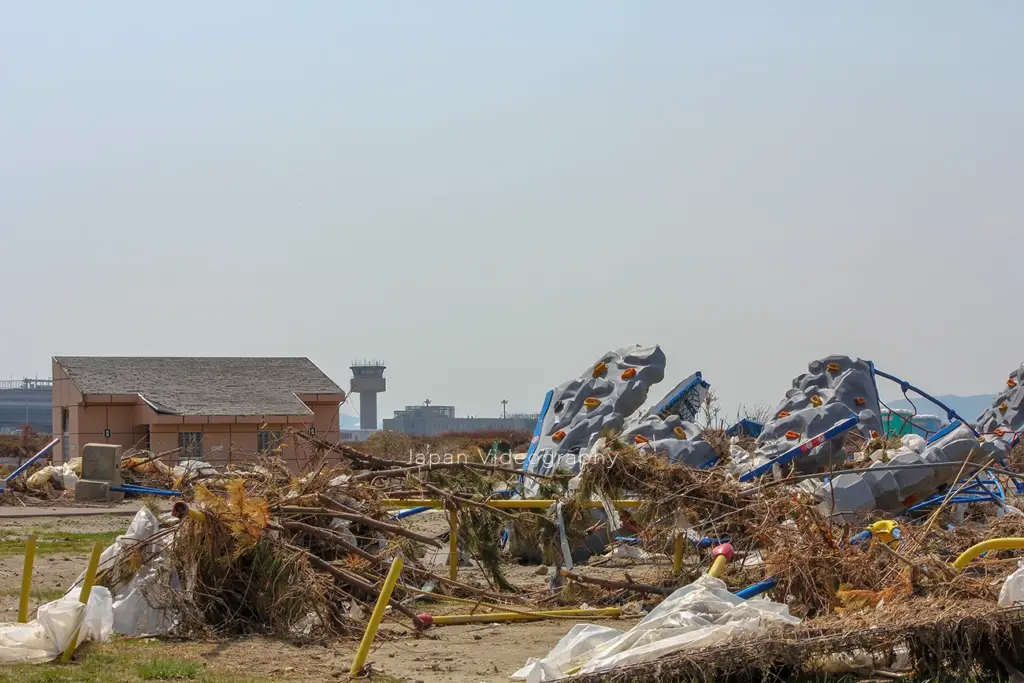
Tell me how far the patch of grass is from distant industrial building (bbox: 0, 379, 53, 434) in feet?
386

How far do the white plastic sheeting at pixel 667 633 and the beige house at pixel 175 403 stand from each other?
22375mm

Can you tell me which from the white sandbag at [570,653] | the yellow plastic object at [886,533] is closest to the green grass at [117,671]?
the white sandbag at [570,653]

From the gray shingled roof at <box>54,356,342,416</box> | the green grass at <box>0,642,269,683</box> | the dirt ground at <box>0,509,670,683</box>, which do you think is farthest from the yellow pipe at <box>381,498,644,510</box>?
the gray shingled roof at <box>54,356,342,416</box>

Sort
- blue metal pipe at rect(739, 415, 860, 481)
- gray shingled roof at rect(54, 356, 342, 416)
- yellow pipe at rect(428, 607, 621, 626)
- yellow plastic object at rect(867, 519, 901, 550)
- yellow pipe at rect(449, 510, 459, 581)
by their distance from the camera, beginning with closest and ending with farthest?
yellow plastic object at rect(867, 519, 901, 550) < yellow pipe at rect(428, 607, 621, 626) < yellow pipe at rect(449, 510, 459, 581) < blue metal pipe at rect(739, 415, 860, 481) < gray shingled roof at rect(54, 356, 342, 416)

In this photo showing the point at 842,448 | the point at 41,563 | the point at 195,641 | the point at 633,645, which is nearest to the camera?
the point at 633,645

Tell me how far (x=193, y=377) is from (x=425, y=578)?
25.3m

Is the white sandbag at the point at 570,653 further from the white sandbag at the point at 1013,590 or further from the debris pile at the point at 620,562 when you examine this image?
the white sandbag at the point at 1013,590

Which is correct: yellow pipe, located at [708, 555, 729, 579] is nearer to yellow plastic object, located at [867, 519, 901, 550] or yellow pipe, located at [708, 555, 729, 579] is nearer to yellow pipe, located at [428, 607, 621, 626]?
yellow plastic object, located at [867, 519, 901, 550]

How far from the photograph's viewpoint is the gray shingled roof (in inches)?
1246

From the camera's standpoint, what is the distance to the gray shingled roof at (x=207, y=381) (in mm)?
31641

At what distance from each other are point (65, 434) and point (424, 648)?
26582mm

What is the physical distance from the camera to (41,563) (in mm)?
13820

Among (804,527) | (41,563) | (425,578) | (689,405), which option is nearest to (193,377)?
(689,405)

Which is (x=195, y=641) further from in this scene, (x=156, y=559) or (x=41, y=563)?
(x=41, y=563)
